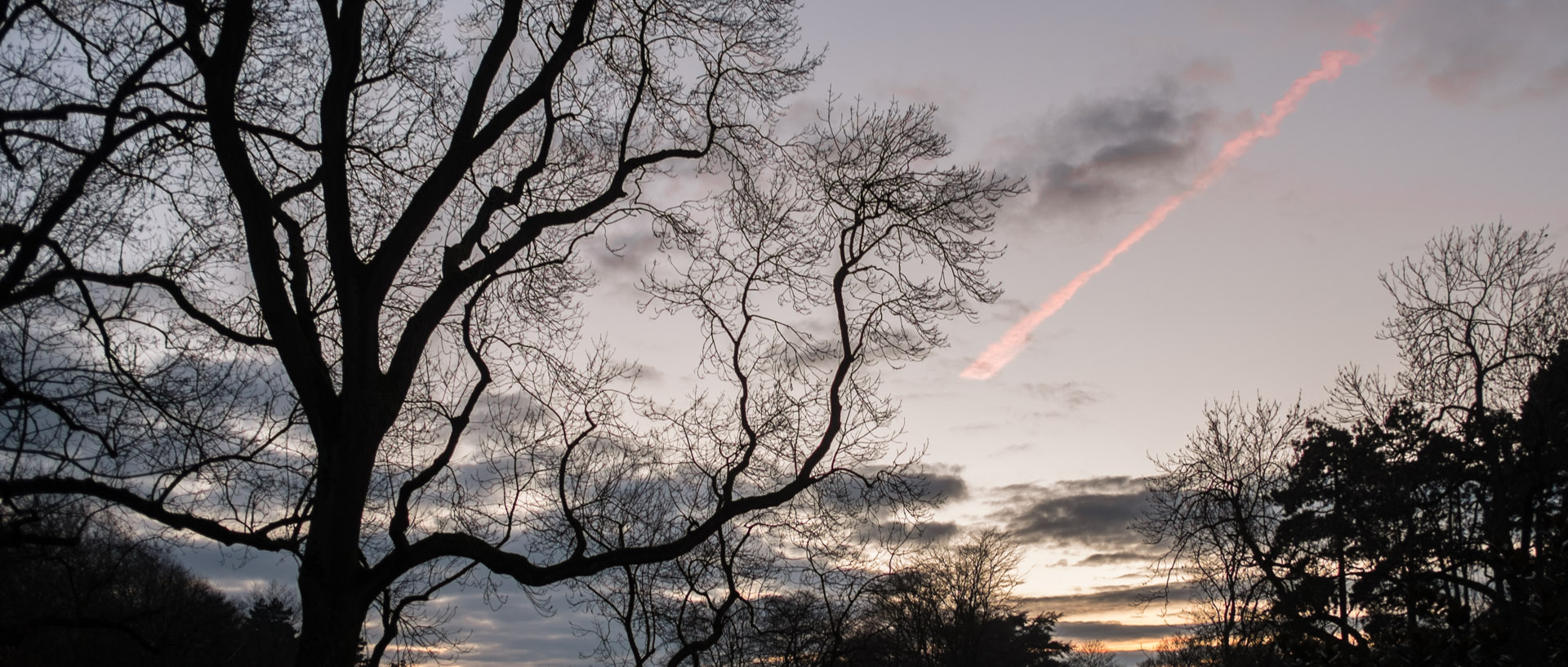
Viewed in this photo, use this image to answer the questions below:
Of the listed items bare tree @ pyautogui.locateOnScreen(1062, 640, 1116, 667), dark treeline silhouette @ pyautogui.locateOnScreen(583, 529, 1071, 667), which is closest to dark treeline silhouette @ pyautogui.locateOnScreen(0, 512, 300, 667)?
dark treeline silhouette @ pyautogui.locateOnScreen(583, 529, 1071, 667)

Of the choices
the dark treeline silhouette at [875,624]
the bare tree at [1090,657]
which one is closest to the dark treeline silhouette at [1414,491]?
the dark treeline silhouette at [875,624]

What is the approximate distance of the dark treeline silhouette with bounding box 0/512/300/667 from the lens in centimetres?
798

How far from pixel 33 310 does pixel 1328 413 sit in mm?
24218

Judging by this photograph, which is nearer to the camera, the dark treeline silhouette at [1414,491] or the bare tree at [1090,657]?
the dark treeline silhouette at [1414,491]

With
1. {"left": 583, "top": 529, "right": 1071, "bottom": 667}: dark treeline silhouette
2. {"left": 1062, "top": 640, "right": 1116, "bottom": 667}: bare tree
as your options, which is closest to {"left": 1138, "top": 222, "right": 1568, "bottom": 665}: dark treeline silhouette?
{"left": 583, "top": 529, "right": 1071, "bottom": 667}: dark treeline silhouette

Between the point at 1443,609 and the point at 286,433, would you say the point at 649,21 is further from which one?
the point at 1443,609

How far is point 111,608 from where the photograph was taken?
26.0 metres

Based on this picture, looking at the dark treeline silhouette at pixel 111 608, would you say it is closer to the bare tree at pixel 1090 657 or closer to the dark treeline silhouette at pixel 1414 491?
the dark treeline silhouette at pixel 1414 491

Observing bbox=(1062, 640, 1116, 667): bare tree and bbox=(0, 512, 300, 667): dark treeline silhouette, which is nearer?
bbox=(0, 512, 300, 667): dark treeline silhouette

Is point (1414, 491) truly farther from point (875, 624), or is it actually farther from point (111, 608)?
point (111, 608)

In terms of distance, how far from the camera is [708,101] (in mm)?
10031

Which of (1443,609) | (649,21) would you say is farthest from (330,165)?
(1443,609)

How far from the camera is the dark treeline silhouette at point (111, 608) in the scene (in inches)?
314

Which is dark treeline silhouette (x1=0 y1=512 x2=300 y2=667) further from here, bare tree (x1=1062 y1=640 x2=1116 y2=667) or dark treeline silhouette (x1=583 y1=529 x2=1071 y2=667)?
bare tree (x1=1062 y1=640 x2=1116 y2=667)
